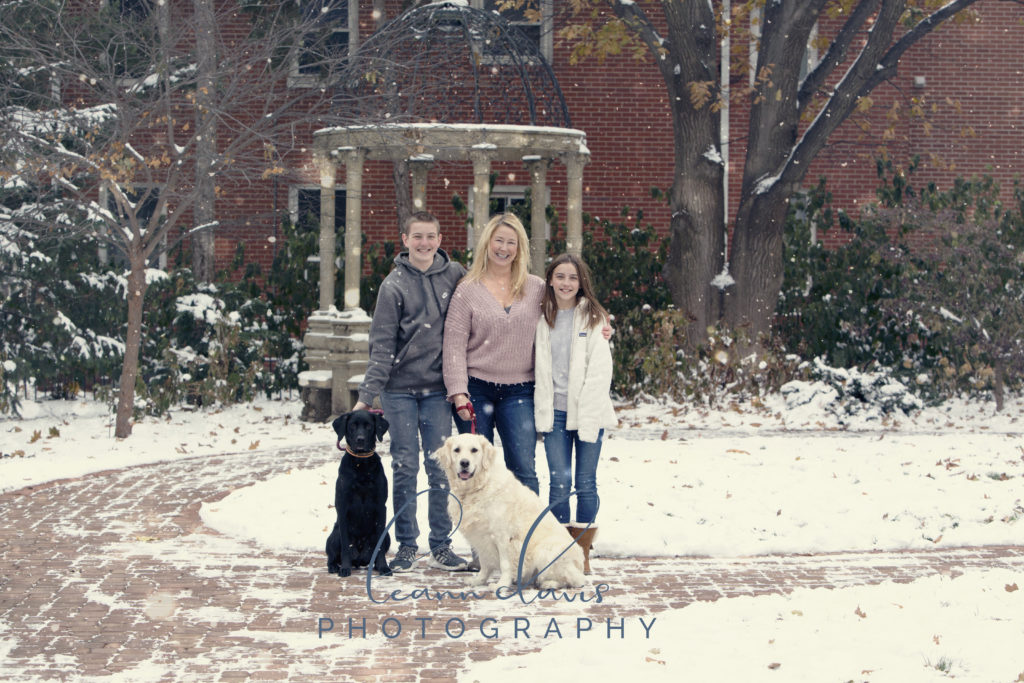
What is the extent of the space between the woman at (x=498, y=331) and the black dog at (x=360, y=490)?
0.49 metres

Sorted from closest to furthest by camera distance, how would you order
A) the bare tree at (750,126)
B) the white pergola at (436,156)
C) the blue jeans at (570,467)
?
the blue jeans at (570,467)
the white pergola at (436,156)
the bare tree at (750,126)

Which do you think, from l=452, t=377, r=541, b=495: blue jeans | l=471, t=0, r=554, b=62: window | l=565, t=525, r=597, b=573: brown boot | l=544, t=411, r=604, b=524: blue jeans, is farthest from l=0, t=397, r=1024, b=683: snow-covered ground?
l=471, t=0, r=554, b=62: window

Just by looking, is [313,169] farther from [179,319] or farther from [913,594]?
[913,594]

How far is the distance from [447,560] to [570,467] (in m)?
0.92

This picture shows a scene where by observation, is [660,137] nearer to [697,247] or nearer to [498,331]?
[697,247]

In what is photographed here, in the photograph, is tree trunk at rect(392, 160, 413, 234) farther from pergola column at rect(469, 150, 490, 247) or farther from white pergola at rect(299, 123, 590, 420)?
pergola column at rect(469, 150, 490, 247)

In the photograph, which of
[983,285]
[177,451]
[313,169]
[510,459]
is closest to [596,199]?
[313,169]

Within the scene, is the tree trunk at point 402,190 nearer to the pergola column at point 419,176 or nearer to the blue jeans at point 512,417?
the pergola column at point 419,176

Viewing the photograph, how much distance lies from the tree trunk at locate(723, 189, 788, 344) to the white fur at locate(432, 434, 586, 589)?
850cm

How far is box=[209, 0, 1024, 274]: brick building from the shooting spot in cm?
1725

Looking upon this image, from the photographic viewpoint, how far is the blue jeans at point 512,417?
622 cm

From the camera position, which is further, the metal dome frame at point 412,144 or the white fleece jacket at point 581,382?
the metal dome frame at point 412,144

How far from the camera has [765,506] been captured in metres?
8.11

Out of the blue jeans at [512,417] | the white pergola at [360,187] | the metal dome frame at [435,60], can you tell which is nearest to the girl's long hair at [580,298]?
the blue jeans at [512,417]
